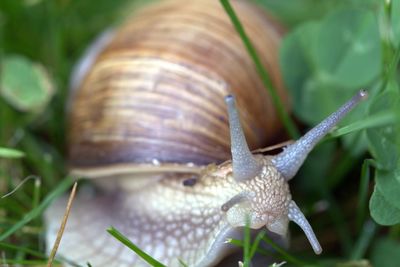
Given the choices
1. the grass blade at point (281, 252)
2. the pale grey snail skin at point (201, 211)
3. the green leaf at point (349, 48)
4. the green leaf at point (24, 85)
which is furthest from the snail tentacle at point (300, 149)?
the green leaf at point (24, 85)

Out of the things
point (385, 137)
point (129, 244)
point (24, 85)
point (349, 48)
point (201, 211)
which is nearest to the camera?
point (129, 244)

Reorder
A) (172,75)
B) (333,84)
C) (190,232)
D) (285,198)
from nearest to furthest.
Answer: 1. (285,198)
2. (190,232)
3. (172,75)
4. (333,84)

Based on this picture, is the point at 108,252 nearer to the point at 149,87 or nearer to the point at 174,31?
the point at 149,87

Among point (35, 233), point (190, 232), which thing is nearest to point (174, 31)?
point (190, 232)

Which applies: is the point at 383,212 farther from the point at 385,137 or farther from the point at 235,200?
the point at 235,200

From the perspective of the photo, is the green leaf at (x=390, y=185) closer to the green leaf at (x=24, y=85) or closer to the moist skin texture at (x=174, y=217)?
the moist skin texture at (x=174, y=217)

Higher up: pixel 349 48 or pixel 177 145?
pixel 349 48

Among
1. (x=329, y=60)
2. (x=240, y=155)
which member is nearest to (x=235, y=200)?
(x=240, y=155)
